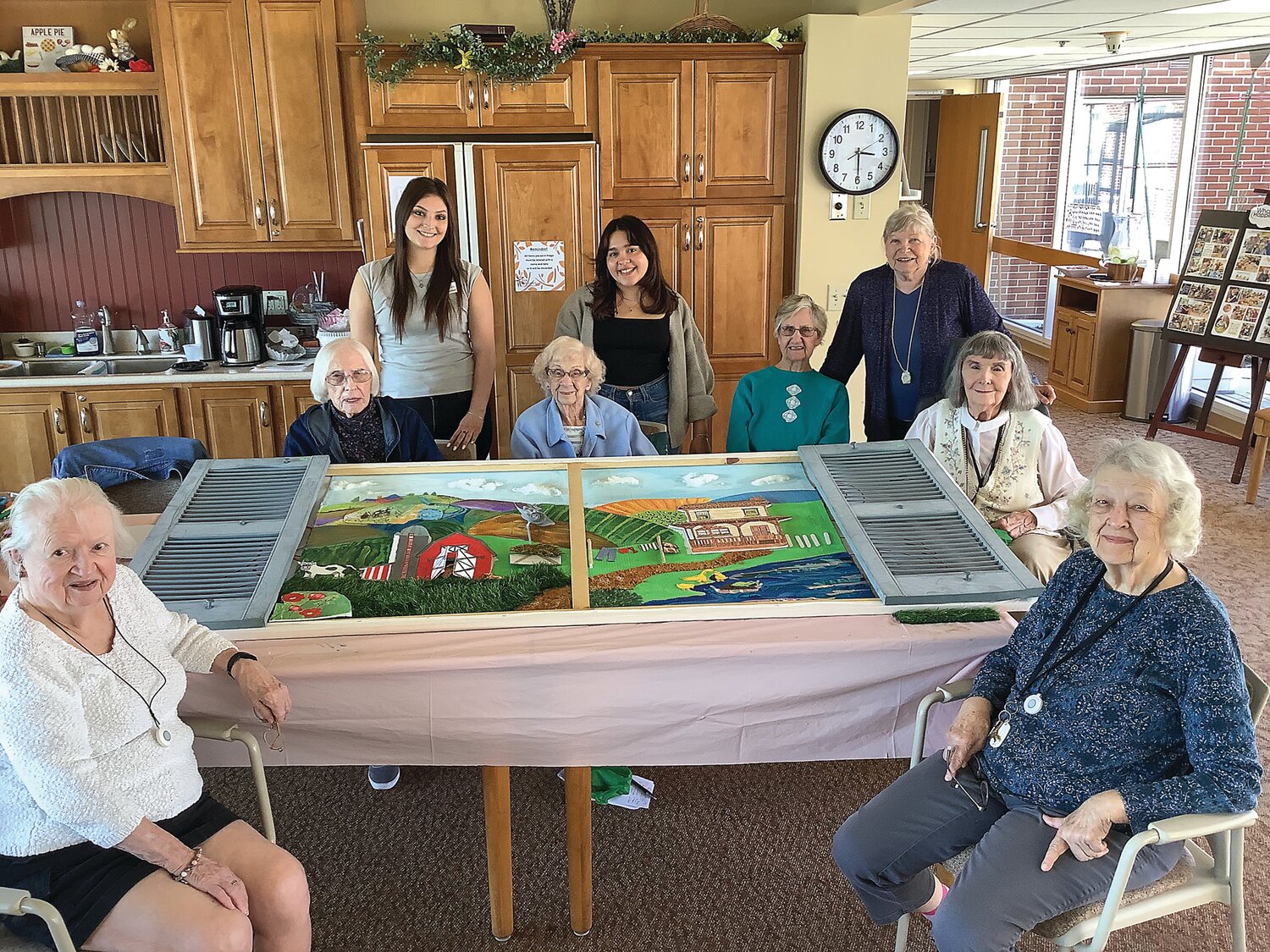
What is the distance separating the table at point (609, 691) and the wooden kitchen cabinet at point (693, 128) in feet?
10.4

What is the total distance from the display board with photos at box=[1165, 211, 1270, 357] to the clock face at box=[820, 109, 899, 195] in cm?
242

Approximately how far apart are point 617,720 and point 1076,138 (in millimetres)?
8386

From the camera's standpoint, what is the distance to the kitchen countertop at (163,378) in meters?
4.63

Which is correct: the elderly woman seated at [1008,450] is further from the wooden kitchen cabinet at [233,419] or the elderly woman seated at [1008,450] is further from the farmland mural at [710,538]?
the wooden kitchen cabinet at [233,419]

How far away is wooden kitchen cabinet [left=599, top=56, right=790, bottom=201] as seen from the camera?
4.70 meters

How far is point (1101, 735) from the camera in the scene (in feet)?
6.01

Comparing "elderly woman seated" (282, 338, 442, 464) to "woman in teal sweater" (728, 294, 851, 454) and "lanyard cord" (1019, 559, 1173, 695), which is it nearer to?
"woman in teal sweater" (728, 294, 851, 454)

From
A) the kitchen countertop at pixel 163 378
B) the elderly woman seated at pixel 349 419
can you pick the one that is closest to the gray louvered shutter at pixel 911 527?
the elderly woman seated at pixel 349 419

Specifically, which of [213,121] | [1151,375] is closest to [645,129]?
[213,121]

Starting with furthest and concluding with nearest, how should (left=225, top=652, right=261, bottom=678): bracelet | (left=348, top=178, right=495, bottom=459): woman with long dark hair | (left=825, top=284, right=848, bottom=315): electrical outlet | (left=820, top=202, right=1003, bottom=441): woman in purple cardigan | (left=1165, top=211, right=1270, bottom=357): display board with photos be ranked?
(left=1165, top=211, right=1270, bottom=357): display board with photos, (left=825, top=284, right=848, bottom=315): electrical outlet, (left=348, top=178, right=495, bottom=459): woman with long dark hair, (left=820, top=202, right=1003, bottom=441): woman in purple cardigan, (left=225, top=652, right=261, bottom=678): bracelet

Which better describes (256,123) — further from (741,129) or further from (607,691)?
(607,691)

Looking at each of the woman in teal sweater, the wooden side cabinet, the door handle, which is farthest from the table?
the door handle

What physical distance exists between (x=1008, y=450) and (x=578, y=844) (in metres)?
1.53

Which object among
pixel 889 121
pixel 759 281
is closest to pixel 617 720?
pixel 759 281
